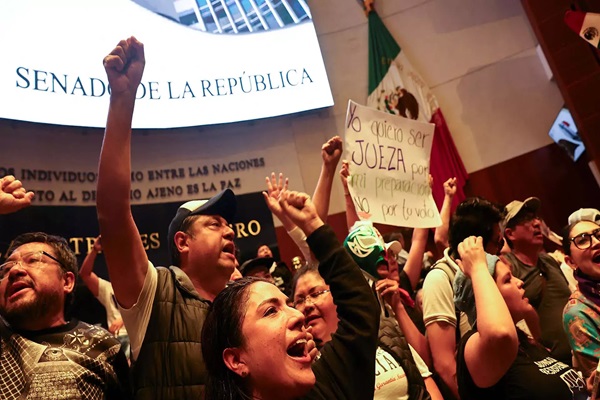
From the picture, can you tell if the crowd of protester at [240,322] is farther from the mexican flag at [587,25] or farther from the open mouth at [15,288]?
the mexican flag at [587,25]

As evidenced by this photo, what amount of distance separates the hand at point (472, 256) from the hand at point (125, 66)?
119 cm

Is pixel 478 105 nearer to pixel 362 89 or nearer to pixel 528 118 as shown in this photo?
pixel 528 118

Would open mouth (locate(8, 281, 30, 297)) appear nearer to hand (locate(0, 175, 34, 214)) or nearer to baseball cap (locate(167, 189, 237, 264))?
hand (locate(0, 175, 34, 214))

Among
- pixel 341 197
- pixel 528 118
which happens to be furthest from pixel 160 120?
pixel 528 118

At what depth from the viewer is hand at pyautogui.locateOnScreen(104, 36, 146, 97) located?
1.54 meters

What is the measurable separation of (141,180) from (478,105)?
4.37 meters

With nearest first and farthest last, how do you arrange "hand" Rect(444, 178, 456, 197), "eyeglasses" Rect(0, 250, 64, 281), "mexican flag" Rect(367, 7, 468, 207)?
1. "eyeglasses" Rect(0, 250, 64, 281)
2. "hand" Rect(444, 178, 456, 197)
3. "mexican flag" Rect(367, 7, 468, 207)

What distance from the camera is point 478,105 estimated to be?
6.64 meters

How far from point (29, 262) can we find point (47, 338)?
A: 28 centimetres

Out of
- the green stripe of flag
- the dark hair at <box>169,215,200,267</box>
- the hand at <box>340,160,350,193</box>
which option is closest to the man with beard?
the dark hair at <box>169,215,200,267</box>

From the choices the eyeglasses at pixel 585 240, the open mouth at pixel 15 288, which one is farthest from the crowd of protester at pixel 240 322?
the eyeglasses at pixel 585 240

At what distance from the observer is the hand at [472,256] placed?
171 centimetres

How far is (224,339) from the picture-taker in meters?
1.30

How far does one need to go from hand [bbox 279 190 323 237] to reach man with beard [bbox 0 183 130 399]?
0.71 m
